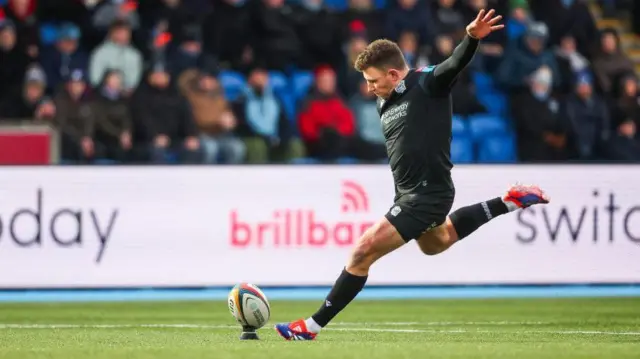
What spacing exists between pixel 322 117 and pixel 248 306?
909 cm

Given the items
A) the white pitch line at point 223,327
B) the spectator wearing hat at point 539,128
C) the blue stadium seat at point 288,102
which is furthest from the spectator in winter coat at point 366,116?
the white pitch line at point 223,327

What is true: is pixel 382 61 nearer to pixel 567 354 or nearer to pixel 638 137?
pixel 567 354

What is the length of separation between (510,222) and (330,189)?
2.17 meters

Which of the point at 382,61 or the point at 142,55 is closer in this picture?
the point at 382,61

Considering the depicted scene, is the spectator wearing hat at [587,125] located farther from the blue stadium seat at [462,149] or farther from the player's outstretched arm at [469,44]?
the player's outstretched arm at [469,44]

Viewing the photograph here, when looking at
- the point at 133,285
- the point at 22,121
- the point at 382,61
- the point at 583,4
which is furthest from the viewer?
the point at 583,4

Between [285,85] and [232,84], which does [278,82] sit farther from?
[232,84]

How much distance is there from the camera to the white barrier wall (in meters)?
14.4

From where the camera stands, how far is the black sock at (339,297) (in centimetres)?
924

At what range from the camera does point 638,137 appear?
755 inches

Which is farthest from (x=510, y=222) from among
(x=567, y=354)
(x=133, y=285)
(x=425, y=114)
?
(x=567, y=354)

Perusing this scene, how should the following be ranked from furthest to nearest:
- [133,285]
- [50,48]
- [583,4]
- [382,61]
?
[583,4] < [50,48] < [133,285] < [382,61]

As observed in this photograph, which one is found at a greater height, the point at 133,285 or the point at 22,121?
the point at 22,121

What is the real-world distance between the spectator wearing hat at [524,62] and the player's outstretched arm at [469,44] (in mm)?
10795
